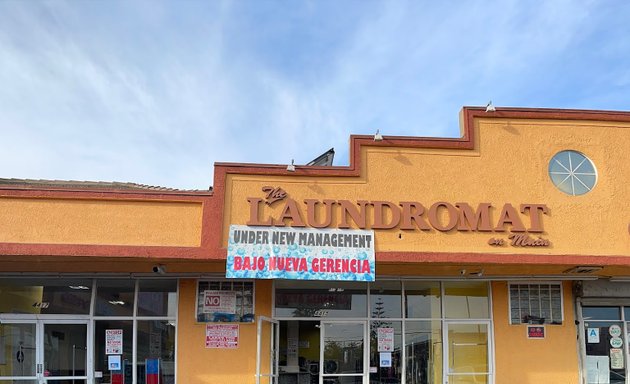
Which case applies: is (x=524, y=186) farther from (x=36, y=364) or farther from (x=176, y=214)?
(x=36, y=364)

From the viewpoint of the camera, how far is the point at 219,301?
40.8ft

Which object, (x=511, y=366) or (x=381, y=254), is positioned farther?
(x=511, y=366)

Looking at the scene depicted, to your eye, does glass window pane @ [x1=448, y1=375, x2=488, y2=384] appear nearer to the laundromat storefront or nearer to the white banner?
the white banner

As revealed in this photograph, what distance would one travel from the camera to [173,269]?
12.1 m

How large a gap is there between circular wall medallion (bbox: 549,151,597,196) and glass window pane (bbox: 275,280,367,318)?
167 inches

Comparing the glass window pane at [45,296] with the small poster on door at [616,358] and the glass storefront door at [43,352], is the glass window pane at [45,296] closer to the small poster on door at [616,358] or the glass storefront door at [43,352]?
the glass storefront door at [43,352]

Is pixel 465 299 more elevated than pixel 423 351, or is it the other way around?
pixel 465 299

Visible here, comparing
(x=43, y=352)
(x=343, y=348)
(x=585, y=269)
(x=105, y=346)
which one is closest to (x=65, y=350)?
A: (x=43, y=352)

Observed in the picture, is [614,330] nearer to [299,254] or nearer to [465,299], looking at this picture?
[465,299]

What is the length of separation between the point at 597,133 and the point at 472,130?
2453 millimetres

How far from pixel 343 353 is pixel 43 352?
577cm

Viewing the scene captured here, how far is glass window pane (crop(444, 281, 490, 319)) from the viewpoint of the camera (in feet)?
42.6

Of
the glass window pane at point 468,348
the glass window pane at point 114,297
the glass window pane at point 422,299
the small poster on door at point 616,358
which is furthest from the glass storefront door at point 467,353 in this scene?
the glass window pane at point 114,297

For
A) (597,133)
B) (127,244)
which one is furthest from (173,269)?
(597,133)
